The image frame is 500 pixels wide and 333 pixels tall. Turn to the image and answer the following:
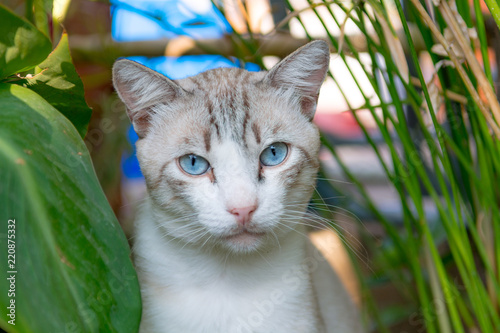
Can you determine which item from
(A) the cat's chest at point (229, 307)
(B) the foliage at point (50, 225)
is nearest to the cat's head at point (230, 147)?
(A) the cat's chest at point (229, 307)

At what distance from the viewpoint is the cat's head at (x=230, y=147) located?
0.98 metres

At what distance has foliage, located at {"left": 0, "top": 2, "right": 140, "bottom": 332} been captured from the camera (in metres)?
0.71

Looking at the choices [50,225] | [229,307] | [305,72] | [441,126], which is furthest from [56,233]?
[441,126]

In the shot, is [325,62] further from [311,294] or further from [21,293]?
[21,293]

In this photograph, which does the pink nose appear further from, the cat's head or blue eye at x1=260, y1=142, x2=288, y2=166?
blue eye at x1=260, y1=142, x2=288, y2=166

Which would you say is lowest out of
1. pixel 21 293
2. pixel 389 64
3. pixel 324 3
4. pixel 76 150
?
pixel 21 293

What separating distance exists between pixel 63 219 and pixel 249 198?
36 cm

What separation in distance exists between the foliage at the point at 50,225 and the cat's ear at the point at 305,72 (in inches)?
19.9

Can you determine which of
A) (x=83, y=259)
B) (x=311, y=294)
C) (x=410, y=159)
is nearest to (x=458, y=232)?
(x=410, y=159)

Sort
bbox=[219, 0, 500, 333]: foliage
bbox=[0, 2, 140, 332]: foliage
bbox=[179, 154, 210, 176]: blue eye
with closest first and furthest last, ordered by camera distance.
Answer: bbox=[0, 2, 140, 332]: foliage, bbox=[219, 0, 500, 333]: foliage, bbox=[179, 154, 210, 176]: blue eye

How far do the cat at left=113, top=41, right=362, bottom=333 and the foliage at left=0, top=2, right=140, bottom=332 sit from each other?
227 millimetres

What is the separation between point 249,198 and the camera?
3.10 ft

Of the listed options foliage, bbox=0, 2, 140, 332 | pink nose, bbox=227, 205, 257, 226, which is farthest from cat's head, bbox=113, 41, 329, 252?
foliage, bbox=0, 2, 140, 332

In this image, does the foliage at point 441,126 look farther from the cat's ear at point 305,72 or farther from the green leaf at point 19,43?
the green leaf at point 19,43
